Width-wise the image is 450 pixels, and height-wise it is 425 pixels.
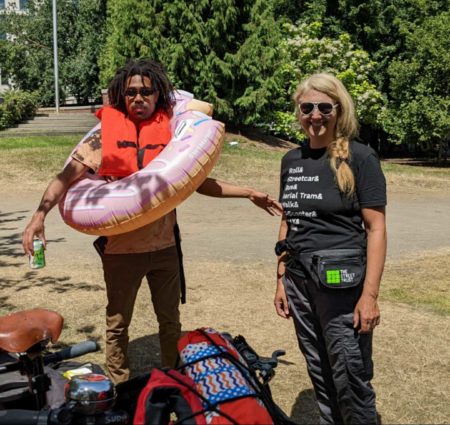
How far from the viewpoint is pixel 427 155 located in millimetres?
33500

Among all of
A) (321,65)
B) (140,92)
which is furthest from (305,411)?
(321,65)

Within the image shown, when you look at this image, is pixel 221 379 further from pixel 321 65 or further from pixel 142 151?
pixel 321 65

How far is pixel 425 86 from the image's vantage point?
79.2ft

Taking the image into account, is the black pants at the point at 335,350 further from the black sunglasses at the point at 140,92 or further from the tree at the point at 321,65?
the tree at the point at 321,65

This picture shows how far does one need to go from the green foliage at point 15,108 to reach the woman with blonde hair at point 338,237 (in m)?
20.8

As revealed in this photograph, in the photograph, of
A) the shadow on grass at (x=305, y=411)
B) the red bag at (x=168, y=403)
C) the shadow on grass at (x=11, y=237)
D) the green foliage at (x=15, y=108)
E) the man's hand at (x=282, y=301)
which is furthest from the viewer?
the green foliage at (x=15, y=108)

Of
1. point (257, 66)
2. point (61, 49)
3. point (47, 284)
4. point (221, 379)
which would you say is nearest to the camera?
point (221, 379)

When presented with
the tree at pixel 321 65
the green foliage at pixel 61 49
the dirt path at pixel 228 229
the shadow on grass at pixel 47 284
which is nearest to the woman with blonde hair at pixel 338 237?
the shadow on grass at pixel 47 284

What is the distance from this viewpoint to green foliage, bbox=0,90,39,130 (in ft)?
72.4

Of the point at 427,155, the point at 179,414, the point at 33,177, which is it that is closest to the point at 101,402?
the point at 179,414

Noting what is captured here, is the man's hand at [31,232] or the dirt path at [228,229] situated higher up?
the man's hand at [31,232]

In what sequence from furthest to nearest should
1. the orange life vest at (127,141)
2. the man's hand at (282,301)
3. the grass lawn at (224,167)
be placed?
the grass lawn at (224,167) → the orange life vest at (127,141) → the man's hand at (282,301)

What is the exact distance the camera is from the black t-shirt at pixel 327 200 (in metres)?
2.75

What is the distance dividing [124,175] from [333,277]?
134cm
